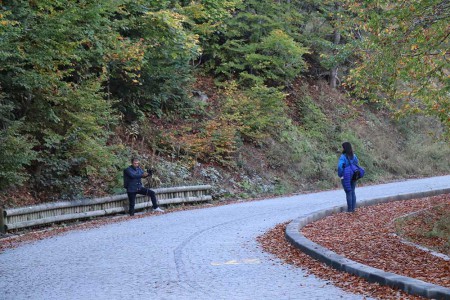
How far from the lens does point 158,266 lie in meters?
9.25

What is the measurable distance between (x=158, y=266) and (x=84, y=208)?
27.2 ft

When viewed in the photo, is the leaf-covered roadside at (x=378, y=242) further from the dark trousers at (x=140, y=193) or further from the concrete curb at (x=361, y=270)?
the dark trousers at (x=140, y=193)

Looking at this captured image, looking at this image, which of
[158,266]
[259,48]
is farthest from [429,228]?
[259,48]

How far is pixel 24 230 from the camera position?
1514 cm

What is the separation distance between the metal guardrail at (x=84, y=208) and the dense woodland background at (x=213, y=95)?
719mm

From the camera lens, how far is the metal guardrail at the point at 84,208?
48.2 feet

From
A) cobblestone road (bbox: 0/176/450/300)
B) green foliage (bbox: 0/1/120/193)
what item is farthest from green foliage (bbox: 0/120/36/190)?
cobblestone road (bbox: 0/176/450/300)

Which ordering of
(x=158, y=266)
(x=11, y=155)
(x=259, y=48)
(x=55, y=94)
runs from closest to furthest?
(x=158, y=266), (x=11, y=155), (x=55, y=94), (x=259, y=48)

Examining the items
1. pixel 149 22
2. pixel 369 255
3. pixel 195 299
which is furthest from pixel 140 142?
pixel 195 299

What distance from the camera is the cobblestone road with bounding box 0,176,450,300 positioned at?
7559 millimetres

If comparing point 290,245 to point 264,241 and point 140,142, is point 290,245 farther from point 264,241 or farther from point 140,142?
point 140,142

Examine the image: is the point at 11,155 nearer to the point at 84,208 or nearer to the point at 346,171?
the point at 84,208

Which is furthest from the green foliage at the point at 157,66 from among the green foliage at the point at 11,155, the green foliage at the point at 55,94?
the green foliage at the point at 11,155

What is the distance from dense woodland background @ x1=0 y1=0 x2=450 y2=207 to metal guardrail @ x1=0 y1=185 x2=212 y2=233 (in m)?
0.72
